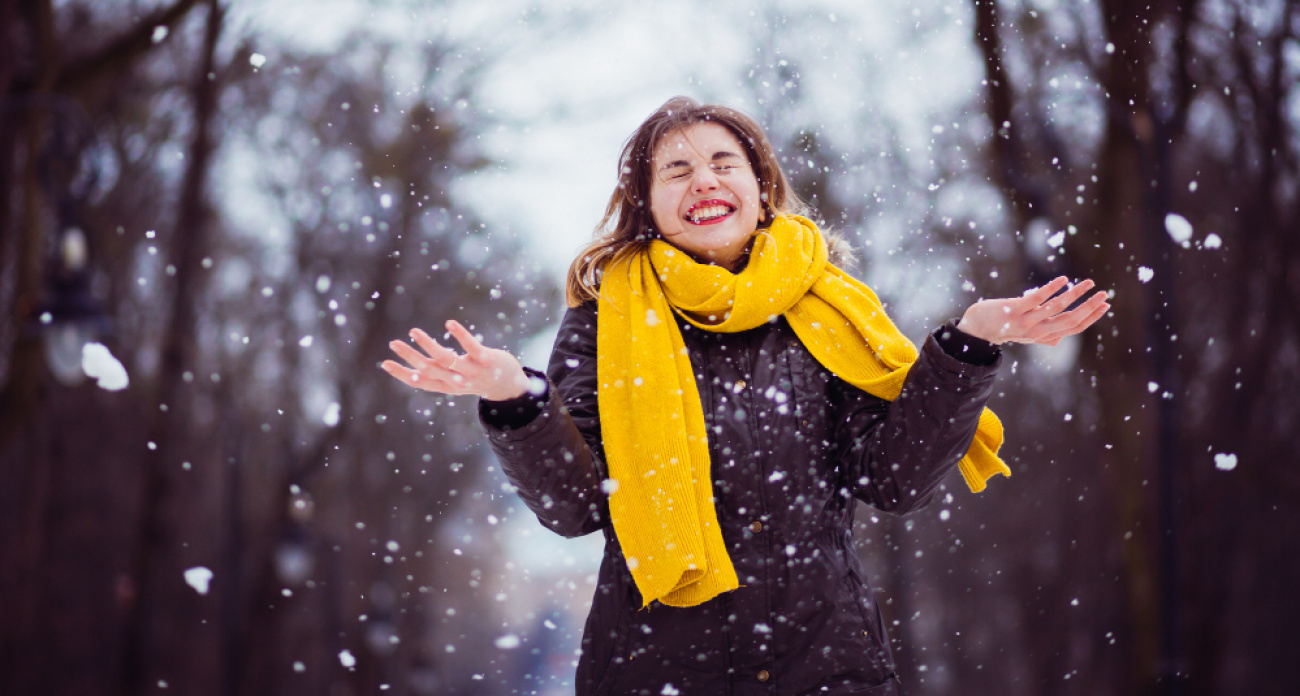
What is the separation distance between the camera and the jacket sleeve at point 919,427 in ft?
5.99

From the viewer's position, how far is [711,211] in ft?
7.36

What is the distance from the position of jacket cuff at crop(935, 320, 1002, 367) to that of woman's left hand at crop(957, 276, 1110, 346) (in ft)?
0.04

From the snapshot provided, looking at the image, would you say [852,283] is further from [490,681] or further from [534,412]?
[490,681]

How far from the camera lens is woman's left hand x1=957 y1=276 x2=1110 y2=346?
5.94 feet

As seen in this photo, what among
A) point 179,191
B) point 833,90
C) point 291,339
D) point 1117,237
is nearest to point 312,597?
point 291,339

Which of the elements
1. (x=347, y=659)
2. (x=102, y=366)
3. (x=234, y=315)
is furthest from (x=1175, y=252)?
(x=347, y=659)

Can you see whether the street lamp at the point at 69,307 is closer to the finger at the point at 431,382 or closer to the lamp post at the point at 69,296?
the lamp post at the point at 69,296

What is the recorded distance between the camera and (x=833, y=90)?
8828 millimetres

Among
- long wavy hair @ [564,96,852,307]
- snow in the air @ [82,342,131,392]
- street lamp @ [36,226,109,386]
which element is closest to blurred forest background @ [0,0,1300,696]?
street lamp @ [36,226,109,386]

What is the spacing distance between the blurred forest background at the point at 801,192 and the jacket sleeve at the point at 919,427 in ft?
17.0

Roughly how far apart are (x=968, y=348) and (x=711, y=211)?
722 millimetres

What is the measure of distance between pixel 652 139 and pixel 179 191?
10024 millimetres

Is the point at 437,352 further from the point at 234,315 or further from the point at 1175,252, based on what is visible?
the point at 234,315

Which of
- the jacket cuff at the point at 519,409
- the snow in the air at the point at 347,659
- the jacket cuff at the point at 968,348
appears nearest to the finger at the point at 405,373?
the jacket cuff at the point at 519,409
